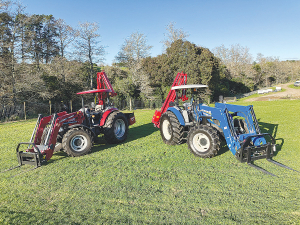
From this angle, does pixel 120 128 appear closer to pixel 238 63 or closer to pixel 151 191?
pixel 151 191

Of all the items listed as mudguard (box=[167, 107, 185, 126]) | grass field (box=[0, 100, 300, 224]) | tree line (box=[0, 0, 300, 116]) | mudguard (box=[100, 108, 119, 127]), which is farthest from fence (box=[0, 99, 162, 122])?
grass field (box=[0, 100, 300, 224])

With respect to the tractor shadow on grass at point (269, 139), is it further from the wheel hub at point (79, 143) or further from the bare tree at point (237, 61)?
the bare tree at point (237, 61)

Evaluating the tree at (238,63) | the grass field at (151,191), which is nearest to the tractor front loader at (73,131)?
the grass field at (151,191)

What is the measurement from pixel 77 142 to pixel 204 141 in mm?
3981

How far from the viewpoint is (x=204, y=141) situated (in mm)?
5906

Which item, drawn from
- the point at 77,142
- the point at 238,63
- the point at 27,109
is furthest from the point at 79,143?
the point at 238,63

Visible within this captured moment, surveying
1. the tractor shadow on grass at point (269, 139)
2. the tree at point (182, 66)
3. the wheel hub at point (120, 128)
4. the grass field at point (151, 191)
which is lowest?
the grass field at point (151, 191)

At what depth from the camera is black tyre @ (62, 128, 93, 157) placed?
6.12 meters

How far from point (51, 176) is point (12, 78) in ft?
51.4

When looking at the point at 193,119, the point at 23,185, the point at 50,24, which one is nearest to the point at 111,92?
the point at 193,119

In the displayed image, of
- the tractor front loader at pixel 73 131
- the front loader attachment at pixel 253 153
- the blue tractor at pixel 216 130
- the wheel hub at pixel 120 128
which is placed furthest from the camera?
the wheel hub at pixel 120 128

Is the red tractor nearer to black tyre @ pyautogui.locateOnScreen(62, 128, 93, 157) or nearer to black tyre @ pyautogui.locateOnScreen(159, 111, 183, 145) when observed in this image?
black tyre @ pyautogui.locateOnScreen(62, 128, 93, 157)

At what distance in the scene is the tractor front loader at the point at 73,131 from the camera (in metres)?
5.72

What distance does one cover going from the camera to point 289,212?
3299 millimetres
